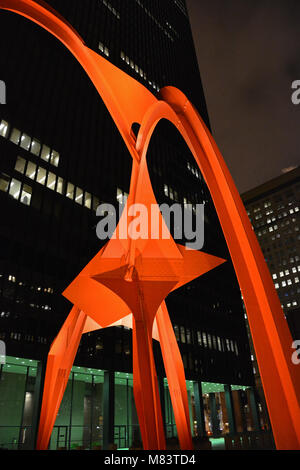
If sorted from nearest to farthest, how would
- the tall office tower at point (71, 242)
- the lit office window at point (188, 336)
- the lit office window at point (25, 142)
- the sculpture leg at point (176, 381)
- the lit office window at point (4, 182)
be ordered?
the sculpture leg at point (176, 381) → the tall office tower at point (71, 242) → the lit office window at point (4, 182) → the lit office window at point (25, 142) → the lit office window at point (188, 336)

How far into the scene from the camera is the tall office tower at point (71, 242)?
23.5m

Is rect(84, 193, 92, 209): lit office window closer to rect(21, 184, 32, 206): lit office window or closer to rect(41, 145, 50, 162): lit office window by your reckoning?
rect(41, 145, 50, 162): lit office window

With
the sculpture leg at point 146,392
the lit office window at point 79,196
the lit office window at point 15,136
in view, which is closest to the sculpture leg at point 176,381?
the sculpture leg at point 146,392

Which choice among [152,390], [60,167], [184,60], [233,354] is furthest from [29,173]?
[184,60]

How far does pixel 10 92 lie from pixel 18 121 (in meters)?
2.63

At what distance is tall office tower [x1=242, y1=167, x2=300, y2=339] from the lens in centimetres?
8500

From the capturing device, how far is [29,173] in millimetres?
26906

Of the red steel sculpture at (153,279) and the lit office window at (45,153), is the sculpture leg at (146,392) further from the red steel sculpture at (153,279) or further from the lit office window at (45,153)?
the lit office window at (45,153)

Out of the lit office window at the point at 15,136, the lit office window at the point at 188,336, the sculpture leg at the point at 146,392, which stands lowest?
the sculpture leg at the point at 146,392

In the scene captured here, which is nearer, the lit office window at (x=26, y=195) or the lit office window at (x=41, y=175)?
the lit office window at (x=26, y=195)

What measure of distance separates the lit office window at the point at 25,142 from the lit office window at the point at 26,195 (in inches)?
145

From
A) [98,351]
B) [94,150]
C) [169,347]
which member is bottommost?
[169,347]

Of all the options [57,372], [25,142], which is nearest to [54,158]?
[25,142]
